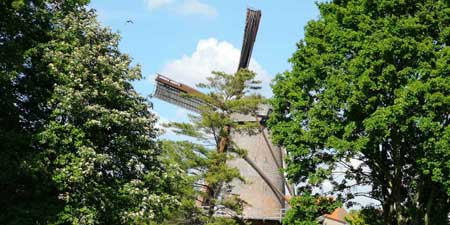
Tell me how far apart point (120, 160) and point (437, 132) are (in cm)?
926

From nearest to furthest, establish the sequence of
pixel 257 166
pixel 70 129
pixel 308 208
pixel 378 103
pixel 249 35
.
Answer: pixel 70 129 → pixel 378 103 → pixel 308 208 → pixel 257 166 → pixel 249 35

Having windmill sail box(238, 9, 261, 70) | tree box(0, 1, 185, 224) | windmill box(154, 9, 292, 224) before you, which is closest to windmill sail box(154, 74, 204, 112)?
windmill box(154, 9, 292, 224)

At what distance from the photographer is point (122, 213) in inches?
562

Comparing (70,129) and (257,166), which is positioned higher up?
(257,166)

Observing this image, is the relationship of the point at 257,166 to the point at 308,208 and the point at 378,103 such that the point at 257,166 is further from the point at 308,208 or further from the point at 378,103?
the point at 378,103

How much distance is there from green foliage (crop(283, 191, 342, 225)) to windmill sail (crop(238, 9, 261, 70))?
13.8 metres

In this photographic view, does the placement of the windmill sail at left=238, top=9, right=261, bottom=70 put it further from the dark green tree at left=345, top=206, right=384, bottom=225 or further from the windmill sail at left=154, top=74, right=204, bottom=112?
the dark green tree at left=345, top=206, right=384, bottom=225

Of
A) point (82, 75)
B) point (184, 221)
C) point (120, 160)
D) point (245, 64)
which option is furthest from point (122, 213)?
point (245, 64)

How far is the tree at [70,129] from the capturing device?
13440mm

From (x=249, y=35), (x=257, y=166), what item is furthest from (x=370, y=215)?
(x=249, y=35)

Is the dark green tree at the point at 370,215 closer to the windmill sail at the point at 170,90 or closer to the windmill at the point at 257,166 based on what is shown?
the windmill at the point at 257,166

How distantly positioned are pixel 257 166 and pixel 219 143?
4.07 meters

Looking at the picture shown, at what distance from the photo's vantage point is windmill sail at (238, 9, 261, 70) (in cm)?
3256

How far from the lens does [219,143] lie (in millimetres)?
27219
